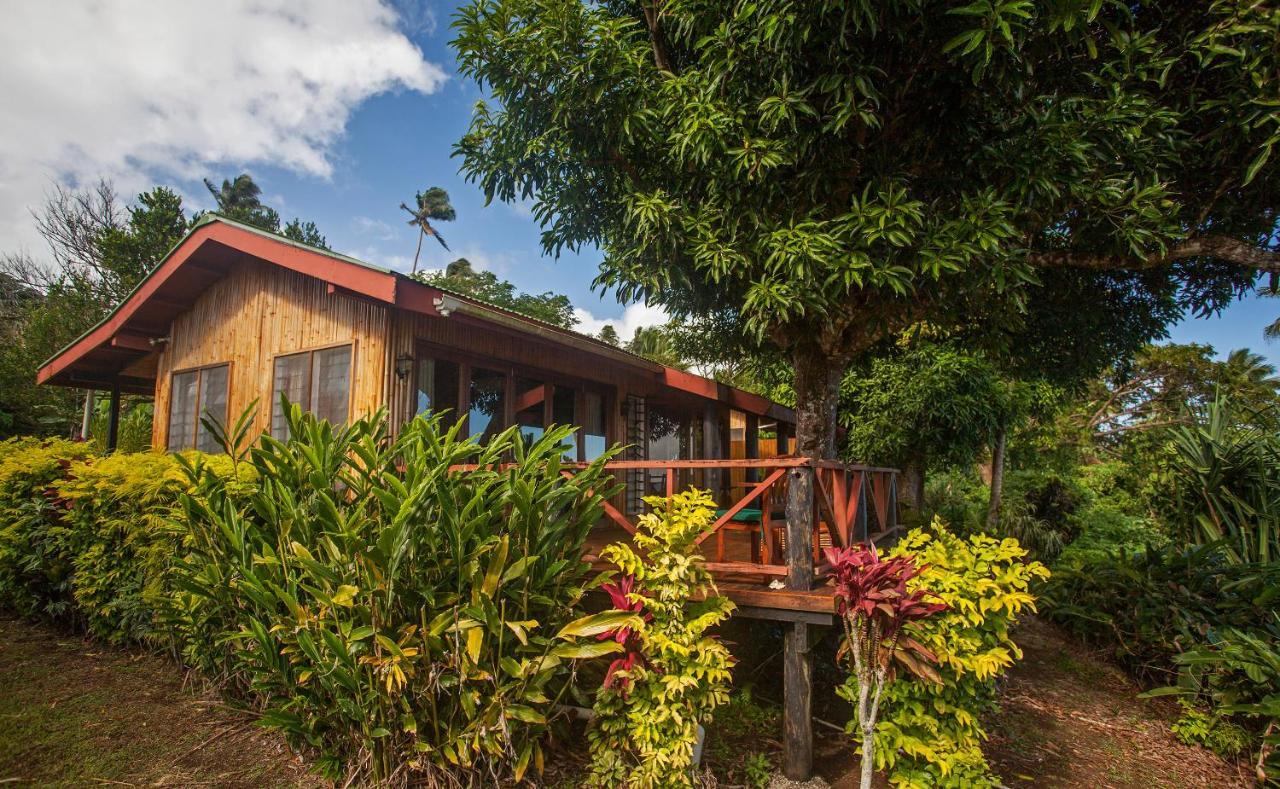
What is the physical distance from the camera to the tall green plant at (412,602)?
10.2 feet

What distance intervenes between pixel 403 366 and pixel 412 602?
3.50 meters

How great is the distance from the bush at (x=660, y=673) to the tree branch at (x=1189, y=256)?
579cm

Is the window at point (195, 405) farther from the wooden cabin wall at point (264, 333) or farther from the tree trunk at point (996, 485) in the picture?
the tree trunk at point (996, 485)

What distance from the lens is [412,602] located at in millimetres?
3322

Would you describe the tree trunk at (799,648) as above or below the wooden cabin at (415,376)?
below

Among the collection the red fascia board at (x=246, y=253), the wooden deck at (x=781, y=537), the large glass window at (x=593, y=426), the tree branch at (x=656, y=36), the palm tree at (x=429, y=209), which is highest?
the palm tree at (x=429, y=209)

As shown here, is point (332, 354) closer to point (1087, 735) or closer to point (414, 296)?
point (414, 296)

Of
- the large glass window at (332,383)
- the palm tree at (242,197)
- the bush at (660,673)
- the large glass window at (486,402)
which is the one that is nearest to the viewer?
the bush at (660,673)

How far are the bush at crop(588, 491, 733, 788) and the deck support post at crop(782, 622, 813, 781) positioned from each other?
0.77 m

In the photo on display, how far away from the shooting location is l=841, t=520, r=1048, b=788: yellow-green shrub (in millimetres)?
3357

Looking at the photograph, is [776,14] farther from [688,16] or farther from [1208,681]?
[1208,681]

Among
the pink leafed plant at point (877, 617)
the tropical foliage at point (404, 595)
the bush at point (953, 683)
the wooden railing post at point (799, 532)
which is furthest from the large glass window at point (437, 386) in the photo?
the bush at point (953, 683)

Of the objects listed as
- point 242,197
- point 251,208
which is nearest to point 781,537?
point 251,208

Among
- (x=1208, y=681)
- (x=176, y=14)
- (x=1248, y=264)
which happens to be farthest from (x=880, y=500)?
(x=176, y=14)
